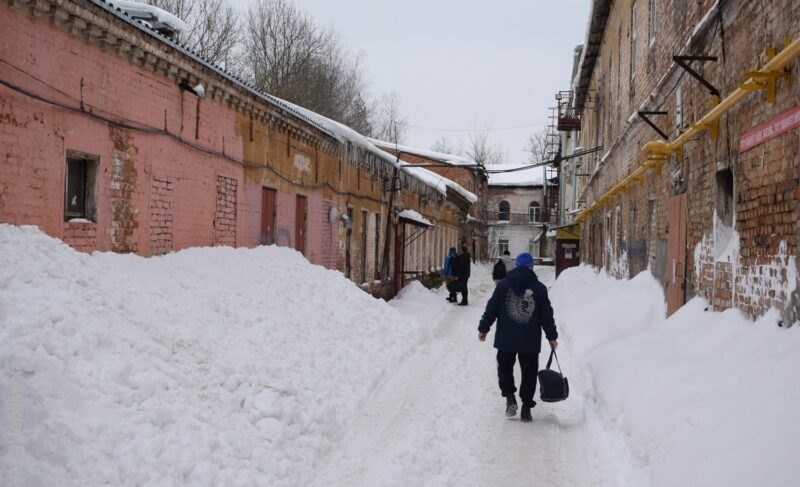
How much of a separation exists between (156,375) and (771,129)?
5245mm

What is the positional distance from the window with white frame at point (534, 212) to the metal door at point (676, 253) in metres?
53.6

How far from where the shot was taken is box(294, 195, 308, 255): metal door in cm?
1345

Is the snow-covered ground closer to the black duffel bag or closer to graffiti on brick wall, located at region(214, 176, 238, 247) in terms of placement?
the black duffel bag

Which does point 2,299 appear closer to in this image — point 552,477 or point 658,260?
point 552,477

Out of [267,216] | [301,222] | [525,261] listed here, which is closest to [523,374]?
[525,261]

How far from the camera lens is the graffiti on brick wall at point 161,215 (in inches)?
325

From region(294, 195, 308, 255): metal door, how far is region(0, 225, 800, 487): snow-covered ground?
4433 millimetres

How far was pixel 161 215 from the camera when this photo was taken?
8.44m

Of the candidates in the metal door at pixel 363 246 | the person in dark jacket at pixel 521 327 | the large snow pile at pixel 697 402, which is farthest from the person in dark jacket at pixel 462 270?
the person in dark jacket at pixel 521 327

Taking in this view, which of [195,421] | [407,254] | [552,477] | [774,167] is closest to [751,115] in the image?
[774,167]

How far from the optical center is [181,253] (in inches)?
343

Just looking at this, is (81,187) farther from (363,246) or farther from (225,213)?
(363,246)

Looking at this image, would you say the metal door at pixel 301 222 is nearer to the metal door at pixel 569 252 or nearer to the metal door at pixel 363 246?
the metal door at pixel 363 246

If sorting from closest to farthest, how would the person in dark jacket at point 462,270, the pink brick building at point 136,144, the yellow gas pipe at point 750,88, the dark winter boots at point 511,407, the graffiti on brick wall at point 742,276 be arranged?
1. the yellow gas pipe at point 750,88
2. the graffiti on brick wall at point 742,276
3. the pink brick building at point 136,144
4. the dark winter boots at point 511,407
5. the person in dark jacket at point 462,270
